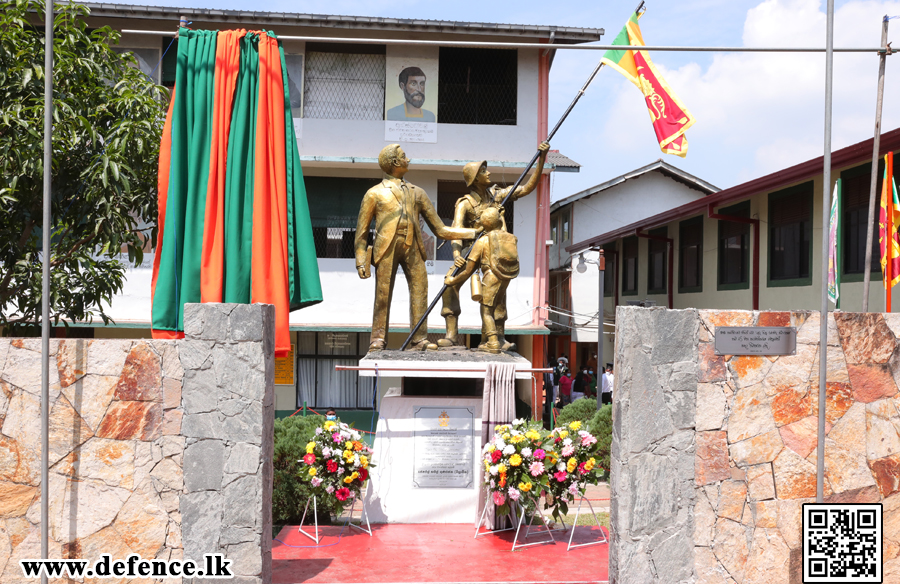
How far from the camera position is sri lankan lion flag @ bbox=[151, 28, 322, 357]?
5.55 meters

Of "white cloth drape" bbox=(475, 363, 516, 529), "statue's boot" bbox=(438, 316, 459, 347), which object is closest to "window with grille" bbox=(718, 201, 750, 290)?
"statue's boot" bbox=(438, 316, 459, 347)

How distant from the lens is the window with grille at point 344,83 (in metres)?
14.7

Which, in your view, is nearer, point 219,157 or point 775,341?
point 775,341

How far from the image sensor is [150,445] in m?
4.97

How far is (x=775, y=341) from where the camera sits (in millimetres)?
5102

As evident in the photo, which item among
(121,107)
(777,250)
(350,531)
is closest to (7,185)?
(121,107)

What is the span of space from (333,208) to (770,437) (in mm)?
11065

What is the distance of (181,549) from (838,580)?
4.59 meters

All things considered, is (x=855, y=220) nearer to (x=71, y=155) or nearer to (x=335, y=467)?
(x=335, y=467)

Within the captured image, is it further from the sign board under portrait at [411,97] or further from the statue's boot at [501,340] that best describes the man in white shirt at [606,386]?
the statue's boot at [501,340]

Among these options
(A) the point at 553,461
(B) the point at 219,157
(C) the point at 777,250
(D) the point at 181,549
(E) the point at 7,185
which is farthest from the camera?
(C) the point at 777,250

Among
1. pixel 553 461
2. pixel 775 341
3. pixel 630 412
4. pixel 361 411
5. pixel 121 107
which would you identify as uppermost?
pixel 121 107

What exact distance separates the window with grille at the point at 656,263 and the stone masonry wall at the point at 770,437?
1518 cm

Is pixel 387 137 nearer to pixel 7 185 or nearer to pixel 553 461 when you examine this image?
pixel 7 185
